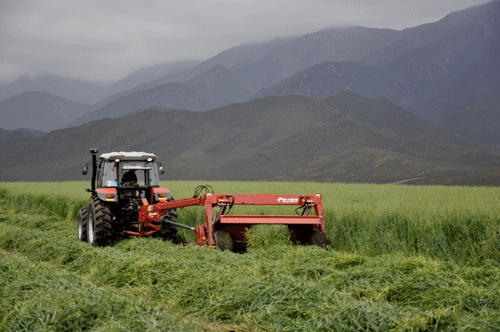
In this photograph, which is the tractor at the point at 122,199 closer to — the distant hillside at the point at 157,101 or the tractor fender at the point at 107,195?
the tractor fender at the point at 107,195

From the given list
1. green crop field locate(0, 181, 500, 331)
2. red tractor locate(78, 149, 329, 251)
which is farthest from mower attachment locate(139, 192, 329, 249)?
green crop field locate(0, 181, 500, 331)

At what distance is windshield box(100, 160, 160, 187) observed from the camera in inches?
408

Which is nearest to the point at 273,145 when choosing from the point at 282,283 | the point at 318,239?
the point at 318,239

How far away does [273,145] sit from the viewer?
286ft

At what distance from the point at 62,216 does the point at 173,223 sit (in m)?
8.41

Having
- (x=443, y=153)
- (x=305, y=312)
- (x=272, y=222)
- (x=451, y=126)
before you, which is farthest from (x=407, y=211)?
(x=451, y=126)

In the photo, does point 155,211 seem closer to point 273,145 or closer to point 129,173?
point 129,173

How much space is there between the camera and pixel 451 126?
124000mm

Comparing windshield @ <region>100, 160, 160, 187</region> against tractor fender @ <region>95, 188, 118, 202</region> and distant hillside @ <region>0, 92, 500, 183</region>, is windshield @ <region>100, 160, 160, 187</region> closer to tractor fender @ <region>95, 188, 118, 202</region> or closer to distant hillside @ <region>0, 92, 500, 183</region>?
tractor fender @ <region>95, 188, 118, 202</region>

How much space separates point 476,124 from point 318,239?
129 meters

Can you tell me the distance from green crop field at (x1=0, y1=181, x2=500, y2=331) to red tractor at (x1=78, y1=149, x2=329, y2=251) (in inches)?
16.7

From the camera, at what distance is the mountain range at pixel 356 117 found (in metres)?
71.0

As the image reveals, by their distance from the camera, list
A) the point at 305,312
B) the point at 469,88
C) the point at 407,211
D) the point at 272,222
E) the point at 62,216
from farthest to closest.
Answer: the point at 469,88, the point at 62,216, the point at 407,211, the point at 272,222, the point at 305,312

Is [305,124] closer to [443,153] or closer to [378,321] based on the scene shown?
[443,153]
